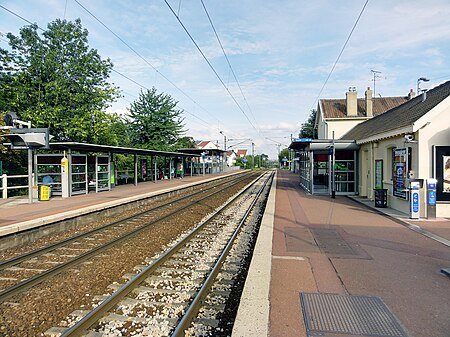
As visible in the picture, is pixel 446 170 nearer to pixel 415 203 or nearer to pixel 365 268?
pixel 415 203

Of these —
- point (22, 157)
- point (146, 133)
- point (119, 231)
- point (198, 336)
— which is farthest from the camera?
point (146, 133)

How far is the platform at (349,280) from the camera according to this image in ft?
12.4

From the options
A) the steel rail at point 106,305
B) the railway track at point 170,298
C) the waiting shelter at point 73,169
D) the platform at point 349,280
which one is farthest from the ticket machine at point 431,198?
the waiting shelter at point 73,169

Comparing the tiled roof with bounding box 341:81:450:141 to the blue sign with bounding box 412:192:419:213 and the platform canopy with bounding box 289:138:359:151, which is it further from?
the blue sign with bounding box 412:192:419:213

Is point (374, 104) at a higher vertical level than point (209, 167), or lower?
higher

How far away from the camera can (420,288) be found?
4926 millimetres

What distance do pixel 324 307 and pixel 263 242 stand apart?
3374 millimetres

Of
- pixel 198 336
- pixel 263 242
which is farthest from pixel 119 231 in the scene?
pixel 198 336

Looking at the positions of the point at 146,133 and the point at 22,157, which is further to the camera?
the point at 146,133

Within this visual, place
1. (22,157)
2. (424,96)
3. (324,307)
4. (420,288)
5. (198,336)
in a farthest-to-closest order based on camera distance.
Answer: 1. (22,157)
2. (424,96)
3. (420,288)
4. (324,307)
5. (198,336)

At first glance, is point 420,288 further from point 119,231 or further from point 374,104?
point 374,104

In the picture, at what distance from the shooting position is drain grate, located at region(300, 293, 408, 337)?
366cm

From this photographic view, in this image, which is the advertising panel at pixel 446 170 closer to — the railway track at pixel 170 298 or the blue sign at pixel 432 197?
the blue sign at pixel 432 197

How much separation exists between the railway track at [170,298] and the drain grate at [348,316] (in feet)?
3.81
